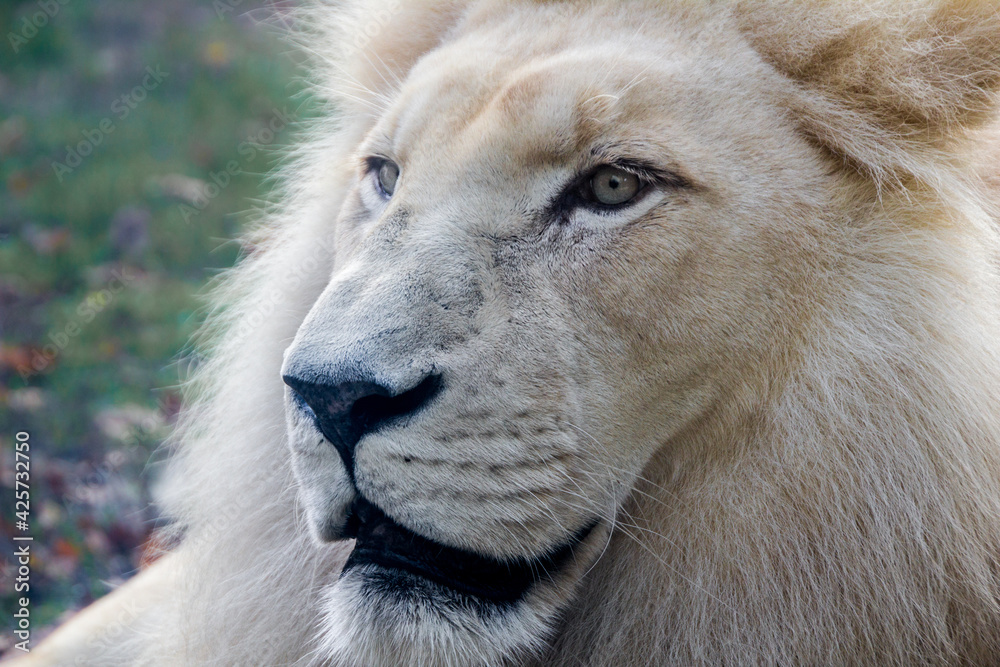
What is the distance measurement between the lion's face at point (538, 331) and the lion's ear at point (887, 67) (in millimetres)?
77

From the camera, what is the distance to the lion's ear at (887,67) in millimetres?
1932

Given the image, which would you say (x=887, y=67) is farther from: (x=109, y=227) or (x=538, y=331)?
(x=109, y=227)

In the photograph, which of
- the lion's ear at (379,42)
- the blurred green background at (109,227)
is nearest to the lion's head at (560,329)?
the lion's ear at (379,42)

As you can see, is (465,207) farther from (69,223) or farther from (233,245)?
(69,223)

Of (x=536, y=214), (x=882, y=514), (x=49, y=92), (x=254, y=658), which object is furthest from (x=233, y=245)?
(x=882, y=514)

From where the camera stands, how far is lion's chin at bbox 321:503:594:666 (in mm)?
1816

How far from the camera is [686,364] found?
1.93 metres

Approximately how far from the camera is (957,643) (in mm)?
1893

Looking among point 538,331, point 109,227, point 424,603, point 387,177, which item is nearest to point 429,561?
point 424,603

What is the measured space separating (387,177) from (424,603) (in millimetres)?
1130

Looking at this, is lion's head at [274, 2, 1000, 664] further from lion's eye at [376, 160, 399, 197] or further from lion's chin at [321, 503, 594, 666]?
lion's eye at [376, 160, 399, 197]

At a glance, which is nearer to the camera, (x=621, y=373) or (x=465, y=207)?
(x=621, y=373)

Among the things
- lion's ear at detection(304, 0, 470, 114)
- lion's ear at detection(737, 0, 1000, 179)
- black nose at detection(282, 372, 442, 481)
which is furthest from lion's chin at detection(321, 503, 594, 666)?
lion's ear at detection(304, 0, 470, 114)

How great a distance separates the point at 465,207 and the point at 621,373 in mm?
498
